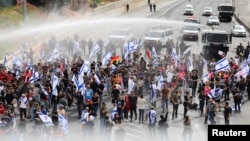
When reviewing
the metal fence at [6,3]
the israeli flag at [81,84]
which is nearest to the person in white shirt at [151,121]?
the israeli flag at [81,84]

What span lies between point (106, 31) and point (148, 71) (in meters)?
29.1

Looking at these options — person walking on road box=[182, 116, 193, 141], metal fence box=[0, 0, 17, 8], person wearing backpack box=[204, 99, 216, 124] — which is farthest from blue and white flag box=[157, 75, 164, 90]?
metal fence box=[0, 0, 17, 8]

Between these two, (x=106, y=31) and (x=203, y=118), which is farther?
(x=106, y=31)

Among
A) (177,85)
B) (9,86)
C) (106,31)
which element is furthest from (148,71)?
(106,31)

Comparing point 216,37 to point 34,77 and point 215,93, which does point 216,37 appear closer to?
point 215,93

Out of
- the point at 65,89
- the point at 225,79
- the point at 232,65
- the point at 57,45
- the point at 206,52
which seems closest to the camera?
the point at 65,89

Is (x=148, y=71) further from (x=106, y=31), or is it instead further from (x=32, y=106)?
(x=106, y=31)

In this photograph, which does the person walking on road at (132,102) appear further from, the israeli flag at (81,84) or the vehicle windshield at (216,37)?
the vehicle windshield at (216,37)

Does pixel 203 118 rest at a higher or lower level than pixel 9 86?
lower

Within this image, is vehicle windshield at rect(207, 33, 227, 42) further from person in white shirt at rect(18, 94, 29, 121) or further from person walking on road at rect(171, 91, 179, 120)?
person in white shirt at rect(18, 94, 29, 121)

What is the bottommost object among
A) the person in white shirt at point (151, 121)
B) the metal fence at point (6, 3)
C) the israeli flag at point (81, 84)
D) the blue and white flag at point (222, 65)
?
the person in white shirt at point (151, 121)

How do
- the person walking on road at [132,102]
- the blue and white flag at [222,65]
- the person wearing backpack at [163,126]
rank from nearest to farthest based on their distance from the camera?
the person wearing backpack at [163,126]
the person walking on road at [132,102]
the blue and white flag at [222,65]

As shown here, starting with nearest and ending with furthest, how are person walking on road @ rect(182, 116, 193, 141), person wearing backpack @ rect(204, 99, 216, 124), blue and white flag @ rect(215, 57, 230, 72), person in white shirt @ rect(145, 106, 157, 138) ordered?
1. person walking on road @ rect(182, 116, 193, 141)
2. person in white shirt @ rect(145, 106, 157, 138)
3. person wearing backpack @ rect(204, 99, 216, 124)
4. blue and white flag @ rect(215, 57, 230, 72)

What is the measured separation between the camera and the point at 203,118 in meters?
28.8
